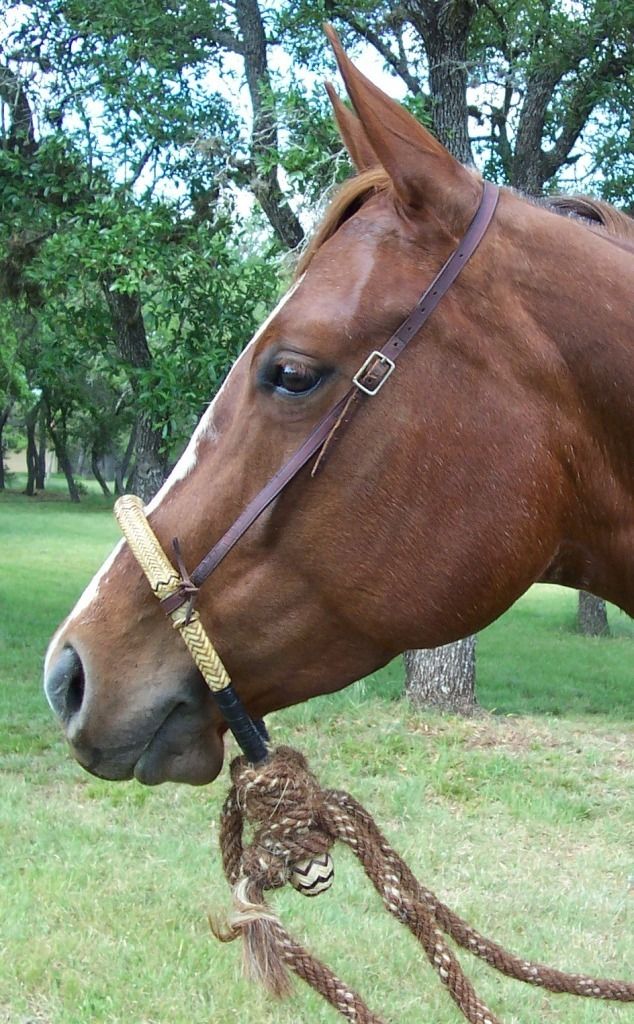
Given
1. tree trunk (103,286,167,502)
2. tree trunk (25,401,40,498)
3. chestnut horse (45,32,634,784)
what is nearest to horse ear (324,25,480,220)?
chestnut horse (45,32,634,784)

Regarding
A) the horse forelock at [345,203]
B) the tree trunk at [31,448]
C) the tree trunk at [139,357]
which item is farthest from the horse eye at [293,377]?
the tree trunk at [31,448]

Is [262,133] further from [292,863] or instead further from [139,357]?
[292,863]

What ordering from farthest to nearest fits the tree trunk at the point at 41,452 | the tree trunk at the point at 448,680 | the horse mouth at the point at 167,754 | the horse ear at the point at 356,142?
the tree trunk at the point at 41,452, the tree trunk at the point at 448,680, the horse ear at the point at 356,142, the horse mouth at the point at 167,754

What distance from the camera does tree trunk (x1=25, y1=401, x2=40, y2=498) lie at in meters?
37.5

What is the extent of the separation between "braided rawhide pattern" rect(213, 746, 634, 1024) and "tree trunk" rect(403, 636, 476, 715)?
19.8 feet

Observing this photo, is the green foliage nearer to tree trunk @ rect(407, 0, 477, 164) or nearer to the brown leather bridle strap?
tree trunk @ rect(407, 0, 477, 164)

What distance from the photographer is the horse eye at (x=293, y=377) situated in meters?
1.67

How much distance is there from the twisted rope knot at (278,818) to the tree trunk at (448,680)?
245 inches

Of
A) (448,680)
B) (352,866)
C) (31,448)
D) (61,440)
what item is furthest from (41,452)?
(352,866)

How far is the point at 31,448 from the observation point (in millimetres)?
41719

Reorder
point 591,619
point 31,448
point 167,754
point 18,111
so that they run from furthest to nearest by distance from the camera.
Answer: point 31,448, point 591,619, point 18,111, point 167,754

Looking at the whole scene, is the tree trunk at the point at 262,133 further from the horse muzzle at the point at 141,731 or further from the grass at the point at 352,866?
the horse muzzle at the point at 141,731

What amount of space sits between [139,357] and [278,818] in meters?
7.67

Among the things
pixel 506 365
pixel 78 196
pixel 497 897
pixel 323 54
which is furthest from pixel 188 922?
pixel 323 54
